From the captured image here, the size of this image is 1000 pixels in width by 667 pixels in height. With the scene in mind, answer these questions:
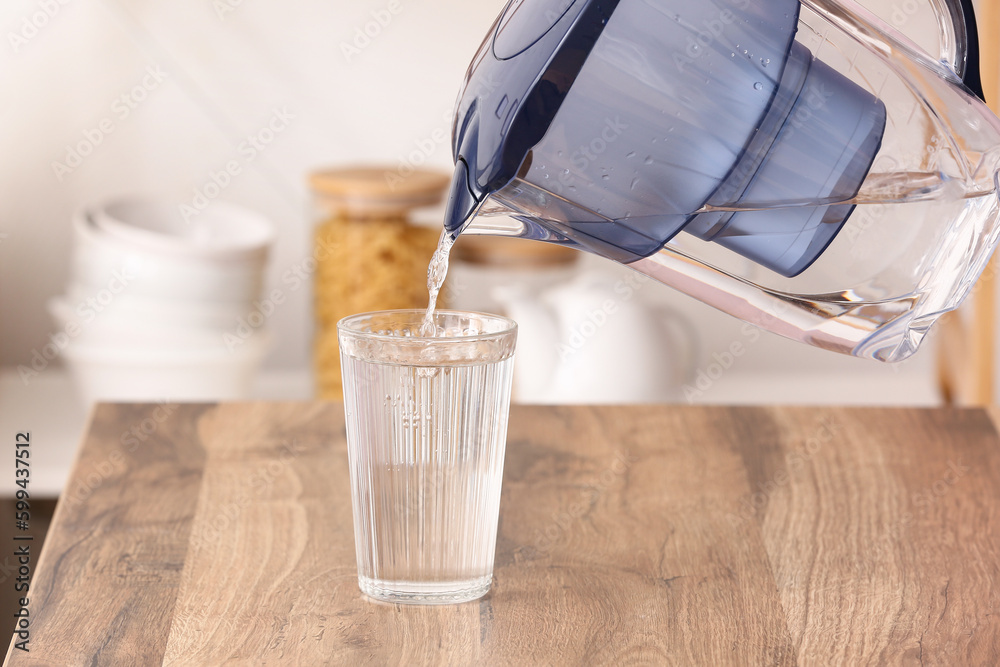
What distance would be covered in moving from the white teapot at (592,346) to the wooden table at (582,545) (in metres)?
0.48

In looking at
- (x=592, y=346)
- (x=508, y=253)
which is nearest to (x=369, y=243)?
(x=508, y=253)

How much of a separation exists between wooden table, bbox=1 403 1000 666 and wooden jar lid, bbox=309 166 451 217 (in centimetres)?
53

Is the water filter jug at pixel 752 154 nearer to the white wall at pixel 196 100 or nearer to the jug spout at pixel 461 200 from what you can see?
the jug spout at pixel 461 200

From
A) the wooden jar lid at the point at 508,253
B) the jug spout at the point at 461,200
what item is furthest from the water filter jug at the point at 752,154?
the wooden jar lid at the point at 508,253

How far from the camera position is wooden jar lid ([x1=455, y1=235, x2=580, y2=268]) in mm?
1300

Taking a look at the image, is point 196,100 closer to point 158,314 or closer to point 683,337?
point 158,314

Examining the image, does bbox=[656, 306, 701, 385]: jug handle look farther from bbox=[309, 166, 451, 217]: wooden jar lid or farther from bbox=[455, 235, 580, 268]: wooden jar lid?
bbox=[309, 166, 451, 217]: wooden jar lid

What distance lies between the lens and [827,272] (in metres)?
0.44

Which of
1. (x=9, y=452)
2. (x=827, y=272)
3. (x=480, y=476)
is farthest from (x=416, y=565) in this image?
(x=9, y=452)

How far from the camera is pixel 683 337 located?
4.12ft

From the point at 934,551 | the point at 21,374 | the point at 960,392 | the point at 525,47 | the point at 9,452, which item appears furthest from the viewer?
the point at 21,374

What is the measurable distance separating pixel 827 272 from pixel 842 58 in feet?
0.29

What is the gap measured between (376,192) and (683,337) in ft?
1.33

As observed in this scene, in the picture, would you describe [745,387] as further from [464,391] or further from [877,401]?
[464,391]
